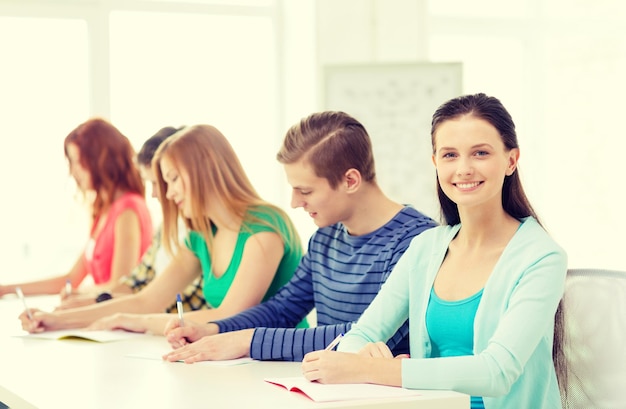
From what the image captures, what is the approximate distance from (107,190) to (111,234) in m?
0.19

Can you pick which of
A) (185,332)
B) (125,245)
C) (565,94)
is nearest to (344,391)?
(185,332)

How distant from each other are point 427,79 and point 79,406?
363cm

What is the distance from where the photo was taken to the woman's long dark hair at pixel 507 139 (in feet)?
6.15

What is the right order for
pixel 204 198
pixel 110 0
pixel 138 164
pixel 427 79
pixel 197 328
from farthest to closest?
pixel 110 0
pixel 427 79
pixel 138 164
pixel 204 198
pixel 197 328

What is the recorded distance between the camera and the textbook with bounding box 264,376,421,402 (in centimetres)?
157

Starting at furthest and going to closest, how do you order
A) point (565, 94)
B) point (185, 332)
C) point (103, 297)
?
point (565, 94) < point (103, 297) < point (185, 332)

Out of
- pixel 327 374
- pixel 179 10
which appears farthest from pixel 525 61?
pixel 327 374

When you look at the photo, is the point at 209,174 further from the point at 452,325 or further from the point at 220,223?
the point at 452,325

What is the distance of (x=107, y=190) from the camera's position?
3795 mm

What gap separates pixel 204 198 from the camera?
2.79m

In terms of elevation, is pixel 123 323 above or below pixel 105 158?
below

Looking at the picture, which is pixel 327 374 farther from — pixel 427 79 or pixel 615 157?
pixel 615 157

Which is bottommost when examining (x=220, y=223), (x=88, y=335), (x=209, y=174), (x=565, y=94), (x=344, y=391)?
(x=88, y=335)

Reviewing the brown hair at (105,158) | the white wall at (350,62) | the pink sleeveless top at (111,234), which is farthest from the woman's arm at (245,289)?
the white wall at (350,62)
